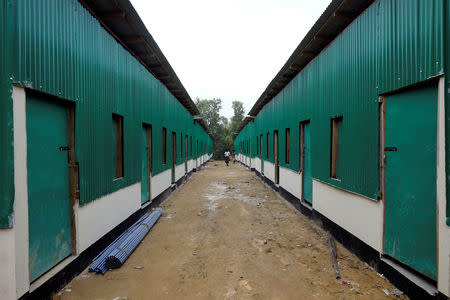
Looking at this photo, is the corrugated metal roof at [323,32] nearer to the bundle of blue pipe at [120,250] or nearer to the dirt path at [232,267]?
the dirt path at [232,267]

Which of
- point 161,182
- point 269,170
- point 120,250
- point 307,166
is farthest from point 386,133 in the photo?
point 269,170

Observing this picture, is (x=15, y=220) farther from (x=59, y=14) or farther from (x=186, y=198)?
(x=186, y=198)

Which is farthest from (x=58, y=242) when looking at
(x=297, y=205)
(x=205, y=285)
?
(x=297, y=205)

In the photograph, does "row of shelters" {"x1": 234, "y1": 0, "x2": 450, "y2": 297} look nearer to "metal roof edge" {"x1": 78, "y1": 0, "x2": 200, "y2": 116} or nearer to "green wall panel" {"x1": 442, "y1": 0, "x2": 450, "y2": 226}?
"green wall panel" {"x1": 442, "y1": 0, "x2": 450, "y2": 226}

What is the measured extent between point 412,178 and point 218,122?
51248mm

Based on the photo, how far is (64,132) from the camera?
3986mm

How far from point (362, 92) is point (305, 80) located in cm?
338

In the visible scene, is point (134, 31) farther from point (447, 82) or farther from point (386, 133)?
point (447, 82)

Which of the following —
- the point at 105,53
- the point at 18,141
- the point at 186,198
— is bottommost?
the point at 186,198

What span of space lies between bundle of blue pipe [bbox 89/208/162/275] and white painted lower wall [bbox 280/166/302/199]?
5155mm

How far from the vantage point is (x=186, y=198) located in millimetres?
10289

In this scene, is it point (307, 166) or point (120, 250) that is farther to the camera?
point (307, 166)

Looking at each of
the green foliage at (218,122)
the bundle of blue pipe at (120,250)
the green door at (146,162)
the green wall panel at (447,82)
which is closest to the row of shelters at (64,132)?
the bundle of blue pipe at (120,250)

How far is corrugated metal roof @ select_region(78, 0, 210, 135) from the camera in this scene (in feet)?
15.9
